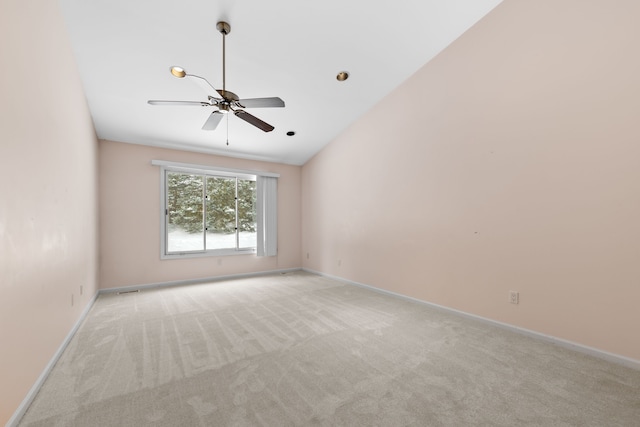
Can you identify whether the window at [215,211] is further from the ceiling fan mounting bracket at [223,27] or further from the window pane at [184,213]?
the ceiling fan mounting bracket at [223,27]

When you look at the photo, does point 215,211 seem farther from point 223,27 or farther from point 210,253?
point 223,27

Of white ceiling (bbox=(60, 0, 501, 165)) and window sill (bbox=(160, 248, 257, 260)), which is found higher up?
white ceiling (bbox=(60, 0, 501, 165))

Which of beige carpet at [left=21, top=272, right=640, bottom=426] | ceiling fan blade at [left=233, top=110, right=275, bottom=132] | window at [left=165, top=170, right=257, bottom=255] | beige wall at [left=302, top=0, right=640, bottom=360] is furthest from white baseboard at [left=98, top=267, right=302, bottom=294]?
ceiling fan blade at [left=233, top=110, right=275, bottom=132]

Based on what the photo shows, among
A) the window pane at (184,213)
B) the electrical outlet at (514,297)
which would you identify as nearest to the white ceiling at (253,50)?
the window pane at (184,213)

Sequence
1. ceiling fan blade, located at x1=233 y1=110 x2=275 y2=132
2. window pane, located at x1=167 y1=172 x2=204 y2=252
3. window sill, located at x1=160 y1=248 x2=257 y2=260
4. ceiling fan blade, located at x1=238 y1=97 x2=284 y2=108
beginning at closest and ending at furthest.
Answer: ceiling fan blade, located at x1=238 y1=97 x2=284 y2=108
ceiling fan blade, located at x1=233 y1=110 x2=275 y2=132
window sill, located at x1=160 y1=248 x2=257 y2=260
window pane, located at x1=167 y1=172 x2=204 y2=252

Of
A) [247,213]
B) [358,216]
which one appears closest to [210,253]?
[247,213]

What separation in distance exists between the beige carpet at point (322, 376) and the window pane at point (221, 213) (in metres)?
2.36

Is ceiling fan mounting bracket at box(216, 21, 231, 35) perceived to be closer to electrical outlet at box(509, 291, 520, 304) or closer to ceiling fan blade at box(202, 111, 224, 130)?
ceiling fan blade at box(202, 111, 224, 130)

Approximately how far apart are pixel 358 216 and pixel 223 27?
326 centimetres

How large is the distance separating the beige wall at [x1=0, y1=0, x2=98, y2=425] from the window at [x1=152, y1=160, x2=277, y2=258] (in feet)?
6.88

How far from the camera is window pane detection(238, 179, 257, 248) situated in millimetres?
5766

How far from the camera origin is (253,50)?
294 cm

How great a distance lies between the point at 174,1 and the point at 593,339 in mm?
4589

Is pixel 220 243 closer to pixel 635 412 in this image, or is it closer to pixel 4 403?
pixel 4 403
